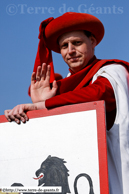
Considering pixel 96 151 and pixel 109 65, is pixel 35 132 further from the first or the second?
pixel 109 65

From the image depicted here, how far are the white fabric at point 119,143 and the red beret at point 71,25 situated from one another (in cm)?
66

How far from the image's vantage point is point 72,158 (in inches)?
70.1

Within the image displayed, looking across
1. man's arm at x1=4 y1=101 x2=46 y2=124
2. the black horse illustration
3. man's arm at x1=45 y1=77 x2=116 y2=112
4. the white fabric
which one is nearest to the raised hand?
man's arm at x1=4 y1=101 x2=46 y2=124

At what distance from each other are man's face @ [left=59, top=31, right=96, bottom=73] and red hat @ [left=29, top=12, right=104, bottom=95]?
2.3 inches

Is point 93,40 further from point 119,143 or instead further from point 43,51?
point 119,143

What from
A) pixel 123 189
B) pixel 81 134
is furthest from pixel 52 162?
pixel 123 189

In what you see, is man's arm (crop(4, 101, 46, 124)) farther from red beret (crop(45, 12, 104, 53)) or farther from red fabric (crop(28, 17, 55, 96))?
red beret (crop(45, 12, 104, 53))

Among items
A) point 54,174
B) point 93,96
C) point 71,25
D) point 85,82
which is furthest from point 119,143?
point 71,25

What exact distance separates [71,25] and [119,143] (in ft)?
3.69

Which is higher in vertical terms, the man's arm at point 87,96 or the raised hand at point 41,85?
the raised hand at point 41,85

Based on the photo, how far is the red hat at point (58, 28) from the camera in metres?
2.50

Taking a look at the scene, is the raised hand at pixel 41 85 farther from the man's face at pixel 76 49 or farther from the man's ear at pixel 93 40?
the man's ear at pixel 93 40

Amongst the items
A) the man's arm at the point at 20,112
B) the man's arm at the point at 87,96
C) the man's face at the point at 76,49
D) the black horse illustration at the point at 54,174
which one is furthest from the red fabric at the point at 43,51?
the black horse illustration at the point at 54,174

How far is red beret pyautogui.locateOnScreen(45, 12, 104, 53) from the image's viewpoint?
249 centimetres
